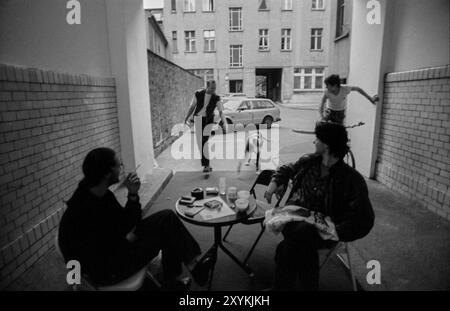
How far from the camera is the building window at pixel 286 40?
28219 mm

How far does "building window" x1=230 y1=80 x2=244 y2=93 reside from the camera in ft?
96.5

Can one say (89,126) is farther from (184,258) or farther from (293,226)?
(293,226)

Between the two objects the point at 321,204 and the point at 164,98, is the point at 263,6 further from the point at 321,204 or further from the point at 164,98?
the point at 321,204

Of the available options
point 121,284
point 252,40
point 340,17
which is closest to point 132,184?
point 121,284

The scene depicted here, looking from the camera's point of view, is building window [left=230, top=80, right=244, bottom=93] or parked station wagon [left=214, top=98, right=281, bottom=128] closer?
parked station wagon [left=214, top=98, right=281, bottom=128]

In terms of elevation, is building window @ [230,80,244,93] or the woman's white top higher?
building window @ [230,80,244,93]

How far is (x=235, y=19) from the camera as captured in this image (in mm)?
28203

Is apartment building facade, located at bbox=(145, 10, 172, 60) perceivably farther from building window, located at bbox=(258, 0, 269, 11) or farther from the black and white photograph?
the black and white photograph

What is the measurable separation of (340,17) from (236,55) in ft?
64.2

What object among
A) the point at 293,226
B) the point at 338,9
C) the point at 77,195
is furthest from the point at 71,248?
the point at 338,9

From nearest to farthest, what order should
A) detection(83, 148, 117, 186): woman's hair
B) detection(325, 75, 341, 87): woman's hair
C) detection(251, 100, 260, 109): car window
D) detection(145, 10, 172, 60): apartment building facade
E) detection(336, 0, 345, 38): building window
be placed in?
detection(83, 148, 117, 186): woman's hair
detection(325, 75, 341, 87): woman's hair
detection(336, 0, 345, 38): building window
detection(251, 100, 260, 109): car window
detection(145, 10, 172, 60): apartment building facade

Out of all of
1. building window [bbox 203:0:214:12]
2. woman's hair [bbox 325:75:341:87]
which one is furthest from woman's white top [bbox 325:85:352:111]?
building window [bbox 203:0:214:12]

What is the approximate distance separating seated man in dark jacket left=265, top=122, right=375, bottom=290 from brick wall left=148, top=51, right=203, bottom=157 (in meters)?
5.93

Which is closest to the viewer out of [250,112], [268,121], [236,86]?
[250,112]
